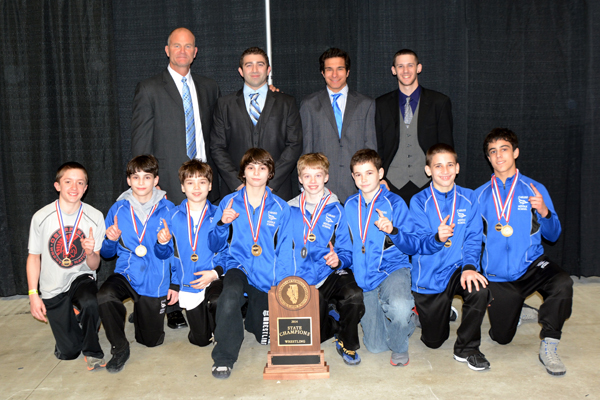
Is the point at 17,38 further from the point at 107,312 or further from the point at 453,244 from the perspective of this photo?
the point at 453,244

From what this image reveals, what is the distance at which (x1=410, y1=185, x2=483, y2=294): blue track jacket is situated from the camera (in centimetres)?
316

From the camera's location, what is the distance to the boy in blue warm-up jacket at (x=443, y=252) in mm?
3082

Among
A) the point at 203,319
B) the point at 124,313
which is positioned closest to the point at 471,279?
the point at 203,319

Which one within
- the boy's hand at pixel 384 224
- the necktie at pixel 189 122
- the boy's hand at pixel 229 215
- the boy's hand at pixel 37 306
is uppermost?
the necktie at pixel 189 122

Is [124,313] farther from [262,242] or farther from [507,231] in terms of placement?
[507,231]

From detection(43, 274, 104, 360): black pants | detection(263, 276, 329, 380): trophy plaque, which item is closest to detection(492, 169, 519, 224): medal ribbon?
detection(263, 276, 329, 380): trophy plaque

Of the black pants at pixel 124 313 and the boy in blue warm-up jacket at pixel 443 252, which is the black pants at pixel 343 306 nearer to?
the boy in blue warm-up jacket at pixel 443 252

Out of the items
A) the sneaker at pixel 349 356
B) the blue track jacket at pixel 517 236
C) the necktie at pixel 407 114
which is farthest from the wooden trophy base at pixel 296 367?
the necktie at pixel 407 114

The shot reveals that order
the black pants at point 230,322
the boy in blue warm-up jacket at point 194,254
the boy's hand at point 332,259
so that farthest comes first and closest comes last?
the boy in blue warm-up jacket at point 194,254 → the boy's hand at point 332,259 → the black pants at point 230,322

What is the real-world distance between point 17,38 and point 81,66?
66 cm

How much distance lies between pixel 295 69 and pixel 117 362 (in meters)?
2.94

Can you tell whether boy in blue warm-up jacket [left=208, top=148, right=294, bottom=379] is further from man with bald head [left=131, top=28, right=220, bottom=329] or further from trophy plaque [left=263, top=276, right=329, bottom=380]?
man with bald head [left=131, top=28, right=220, bottom=329]

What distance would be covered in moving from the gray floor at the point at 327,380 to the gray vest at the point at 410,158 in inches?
49.1

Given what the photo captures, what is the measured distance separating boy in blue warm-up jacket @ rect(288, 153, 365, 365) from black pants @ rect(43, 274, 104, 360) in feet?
4.63
